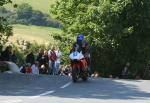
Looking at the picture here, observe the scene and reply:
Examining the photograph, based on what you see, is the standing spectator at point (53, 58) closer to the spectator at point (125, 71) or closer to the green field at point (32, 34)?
the spectator at point (125, 71)

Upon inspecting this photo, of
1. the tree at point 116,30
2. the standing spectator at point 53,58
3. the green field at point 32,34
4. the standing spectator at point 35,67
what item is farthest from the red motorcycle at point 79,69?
the green field at point 32,34

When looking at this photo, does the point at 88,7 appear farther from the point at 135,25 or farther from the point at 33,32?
the point at 33,32

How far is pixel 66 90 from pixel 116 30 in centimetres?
2422

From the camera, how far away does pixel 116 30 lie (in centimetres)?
4328

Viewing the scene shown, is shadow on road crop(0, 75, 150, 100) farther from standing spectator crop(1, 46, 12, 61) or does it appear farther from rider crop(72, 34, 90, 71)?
standing spectator crop(1, 46, 12, 61)

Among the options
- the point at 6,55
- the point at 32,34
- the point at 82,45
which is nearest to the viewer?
the point at 82,45

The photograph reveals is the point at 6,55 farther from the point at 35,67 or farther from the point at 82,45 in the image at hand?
the point at 82,45

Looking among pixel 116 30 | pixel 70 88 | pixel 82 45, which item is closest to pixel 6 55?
pixel 82 45

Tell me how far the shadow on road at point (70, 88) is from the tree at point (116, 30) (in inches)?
780

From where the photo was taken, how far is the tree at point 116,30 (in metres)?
43.8

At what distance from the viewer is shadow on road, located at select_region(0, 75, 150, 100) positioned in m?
18.1

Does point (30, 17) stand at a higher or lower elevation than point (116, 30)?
higher

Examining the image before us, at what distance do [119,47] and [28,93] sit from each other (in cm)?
2751

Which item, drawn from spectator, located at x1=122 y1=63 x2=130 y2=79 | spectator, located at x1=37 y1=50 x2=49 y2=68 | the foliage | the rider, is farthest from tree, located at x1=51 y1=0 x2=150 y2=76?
the foliage
